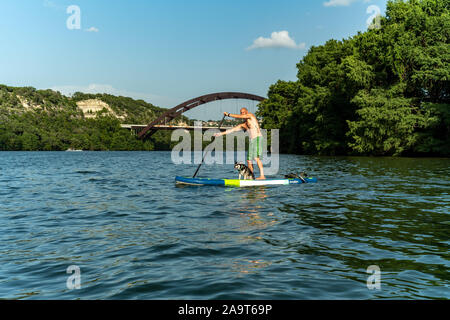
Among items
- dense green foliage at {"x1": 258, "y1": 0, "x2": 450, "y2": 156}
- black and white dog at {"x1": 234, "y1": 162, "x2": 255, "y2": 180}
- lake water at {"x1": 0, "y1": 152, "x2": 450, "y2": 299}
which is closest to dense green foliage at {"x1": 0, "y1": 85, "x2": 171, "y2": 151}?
dense green foliage at {"x1": 258, "y1": 0, "x2": 450, "y2": 156}


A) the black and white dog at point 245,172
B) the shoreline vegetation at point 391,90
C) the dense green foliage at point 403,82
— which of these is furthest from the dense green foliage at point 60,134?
the black and white dog at point 245,172

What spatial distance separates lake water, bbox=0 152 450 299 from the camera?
4859mm

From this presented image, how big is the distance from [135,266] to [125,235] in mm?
2204

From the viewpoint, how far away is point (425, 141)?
41.4 metres

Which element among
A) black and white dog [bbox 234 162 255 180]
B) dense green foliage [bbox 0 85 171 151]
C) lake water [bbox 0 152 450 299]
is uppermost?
dense green foliage [bbox 0 85 171 151]

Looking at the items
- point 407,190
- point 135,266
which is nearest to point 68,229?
point 135,266

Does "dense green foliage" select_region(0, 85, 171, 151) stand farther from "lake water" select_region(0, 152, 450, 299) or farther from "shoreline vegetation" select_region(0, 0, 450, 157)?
"lake water" select_region(0, 152, 450, 299)

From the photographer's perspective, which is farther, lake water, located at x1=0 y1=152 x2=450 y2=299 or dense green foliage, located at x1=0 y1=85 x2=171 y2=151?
dense green foliage, located at x1=0 y1=85 x2=171 y2=151

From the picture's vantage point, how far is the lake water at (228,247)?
4.86 m

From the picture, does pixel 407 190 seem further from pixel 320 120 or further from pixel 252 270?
pixel 320 120

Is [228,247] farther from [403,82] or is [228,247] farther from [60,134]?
[60,134]

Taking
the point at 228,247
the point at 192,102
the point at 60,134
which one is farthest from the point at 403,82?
the point at 60,134

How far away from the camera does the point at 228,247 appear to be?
6.79 metres

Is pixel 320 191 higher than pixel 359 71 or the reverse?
the reverse
